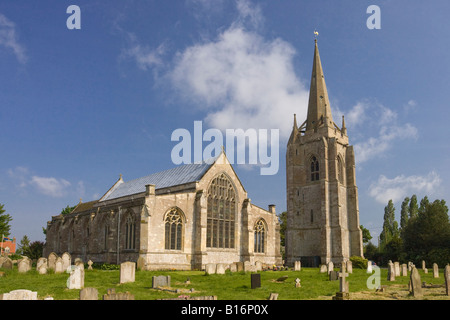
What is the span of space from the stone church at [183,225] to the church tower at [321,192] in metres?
9.10

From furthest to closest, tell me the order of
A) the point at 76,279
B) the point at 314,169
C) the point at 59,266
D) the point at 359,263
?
the point at 314,169 → the point at 359,263 → the point at 59,266 → the point at 76,279

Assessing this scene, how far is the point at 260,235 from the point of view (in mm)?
39594

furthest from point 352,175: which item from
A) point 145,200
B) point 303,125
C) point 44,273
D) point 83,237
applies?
point 44,273

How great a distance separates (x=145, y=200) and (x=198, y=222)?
5.33 metres

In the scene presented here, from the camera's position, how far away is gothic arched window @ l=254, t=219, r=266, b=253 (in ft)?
128

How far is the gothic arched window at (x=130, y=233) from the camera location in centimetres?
3341

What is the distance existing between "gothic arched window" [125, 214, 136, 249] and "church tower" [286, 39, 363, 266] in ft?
75.4

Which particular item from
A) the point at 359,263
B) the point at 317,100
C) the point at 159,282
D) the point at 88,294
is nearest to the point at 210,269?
the point at 159,282

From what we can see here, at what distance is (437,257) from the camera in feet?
149

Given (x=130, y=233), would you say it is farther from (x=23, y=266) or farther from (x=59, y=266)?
(x=23, y=266)

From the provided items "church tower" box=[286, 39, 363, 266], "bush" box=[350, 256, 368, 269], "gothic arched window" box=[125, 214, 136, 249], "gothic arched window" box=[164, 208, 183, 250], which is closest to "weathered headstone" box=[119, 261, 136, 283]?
"gothic arched window" box=[164, 208, 183, 250]

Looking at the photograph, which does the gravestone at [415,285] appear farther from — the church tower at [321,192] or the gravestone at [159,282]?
the church tower at [321,192]

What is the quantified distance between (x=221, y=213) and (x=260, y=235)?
18.3 feet
